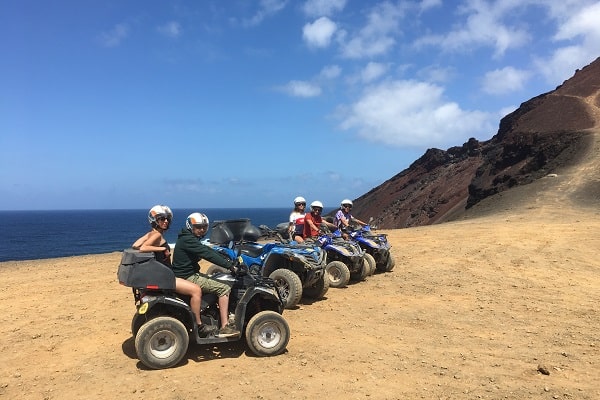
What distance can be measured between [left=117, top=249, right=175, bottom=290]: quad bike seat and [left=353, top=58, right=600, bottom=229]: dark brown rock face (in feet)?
104

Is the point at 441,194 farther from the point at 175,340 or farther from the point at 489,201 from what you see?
the point at 175,340

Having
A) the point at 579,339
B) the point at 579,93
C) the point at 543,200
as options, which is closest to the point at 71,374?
the point at 579,339

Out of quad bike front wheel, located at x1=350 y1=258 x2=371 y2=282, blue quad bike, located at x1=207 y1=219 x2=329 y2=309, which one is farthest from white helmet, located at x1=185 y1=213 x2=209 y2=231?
Answer: quad bike front wheel, located at x1=350 y1=258 x2=371 y2=282

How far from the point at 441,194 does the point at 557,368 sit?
4764 cm

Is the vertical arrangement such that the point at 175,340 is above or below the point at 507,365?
above

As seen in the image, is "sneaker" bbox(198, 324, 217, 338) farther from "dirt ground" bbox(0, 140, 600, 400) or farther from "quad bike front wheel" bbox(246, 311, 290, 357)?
"quad bike front wheel" bbox(246, 311, 290, 357)

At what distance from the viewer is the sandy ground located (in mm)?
5277

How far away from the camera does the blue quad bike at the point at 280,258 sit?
8.62 meters

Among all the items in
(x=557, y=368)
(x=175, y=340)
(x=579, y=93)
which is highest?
(x=579, y=93)

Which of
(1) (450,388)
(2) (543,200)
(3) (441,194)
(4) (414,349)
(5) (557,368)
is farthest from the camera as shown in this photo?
(3) (441,194)

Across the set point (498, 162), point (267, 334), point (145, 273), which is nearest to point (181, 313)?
point (145, 273)

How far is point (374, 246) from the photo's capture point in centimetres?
1180

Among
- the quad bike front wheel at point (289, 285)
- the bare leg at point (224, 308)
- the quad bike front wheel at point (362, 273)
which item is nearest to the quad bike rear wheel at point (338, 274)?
the quad bike front wheel at point (362, 273)

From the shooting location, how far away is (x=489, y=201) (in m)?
31.0
